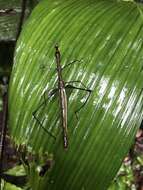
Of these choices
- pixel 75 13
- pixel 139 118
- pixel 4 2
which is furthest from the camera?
pixel 4 2

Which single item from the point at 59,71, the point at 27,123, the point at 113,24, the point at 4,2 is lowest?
the point at 27,123

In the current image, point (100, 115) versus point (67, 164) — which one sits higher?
point (100, 115)

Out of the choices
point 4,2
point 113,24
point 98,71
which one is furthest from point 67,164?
point 4,2

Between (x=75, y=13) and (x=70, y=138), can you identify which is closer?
(x=70, y=138)

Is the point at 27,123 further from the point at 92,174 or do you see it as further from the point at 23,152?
the point at 92,174

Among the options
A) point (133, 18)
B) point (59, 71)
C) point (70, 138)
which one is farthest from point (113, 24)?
point (70, 138)

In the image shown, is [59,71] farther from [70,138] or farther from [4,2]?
[4,2]

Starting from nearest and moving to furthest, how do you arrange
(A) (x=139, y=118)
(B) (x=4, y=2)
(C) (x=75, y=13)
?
(A) (x=139, y=118) < (C) (x=75, y=13) < (B) (x=4, y=2)
